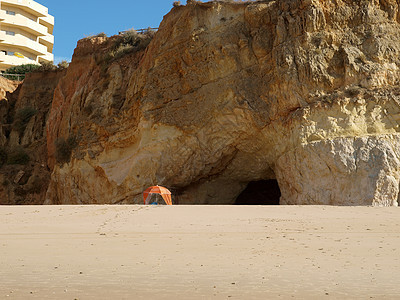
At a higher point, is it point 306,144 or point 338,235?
point 306,144

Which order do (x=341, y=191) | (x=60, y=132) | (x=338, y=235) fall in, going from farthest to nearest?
(x=60, y=132) → (x=341, y=191) → (x=338, y=235)

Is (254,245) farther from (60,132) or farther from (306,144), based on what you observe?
(60,132)

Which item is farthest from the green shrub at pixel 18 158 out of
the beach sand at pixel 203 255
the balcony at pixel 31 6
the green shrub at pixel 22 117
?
the balcony at pixel 31 6

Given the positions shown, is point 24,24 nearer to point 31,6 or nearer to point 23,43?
point 23,43

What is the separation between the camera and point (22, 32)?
52.0m

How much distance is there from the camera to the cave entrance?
20.7m

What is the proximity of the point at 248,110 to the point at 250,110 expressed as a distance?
0.24ft

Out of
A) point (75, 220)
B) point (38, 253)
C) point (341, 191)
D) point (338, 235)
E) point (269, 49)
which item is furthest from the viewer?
point (269, 49)

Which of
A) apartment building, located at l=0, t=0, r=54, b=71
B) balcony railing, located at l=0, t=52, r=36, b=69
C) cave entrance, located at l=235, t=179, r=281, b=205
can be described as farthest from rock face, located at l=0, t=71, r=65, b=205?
apartment building, located at l=0, t=0, r=54, b=71

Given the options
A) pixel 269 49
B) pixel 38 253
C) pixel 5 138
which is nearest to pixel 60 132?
pixel 5 138

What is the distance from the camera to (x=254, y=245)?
6.60 meters

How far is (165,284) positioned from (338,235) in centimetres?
359

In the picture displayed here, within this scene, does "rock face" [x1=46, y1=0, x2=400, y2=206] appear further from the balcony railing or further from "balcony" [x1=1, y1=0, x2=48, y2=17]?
"balcony" [x1=1, y1=0, x2=48, y2=17]

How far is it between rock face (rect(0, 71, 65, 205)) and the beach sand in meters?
15.2
